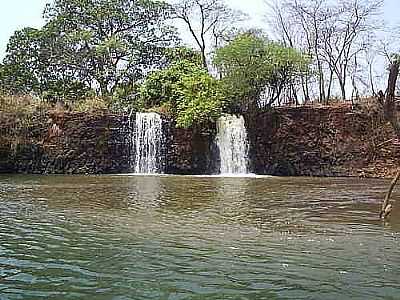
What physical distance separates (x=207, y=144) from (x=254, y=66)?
447 centimetres

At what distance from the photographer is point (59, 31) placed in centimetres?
3788

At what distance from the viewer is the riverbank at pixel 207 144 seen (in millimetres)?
26078

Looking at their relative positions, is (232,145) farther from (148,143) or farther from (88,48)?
(88,48)

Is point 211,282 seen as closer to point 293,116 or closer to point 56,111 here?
point 293,116

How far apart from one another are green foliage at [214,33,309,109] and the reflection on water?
1495 centimetres

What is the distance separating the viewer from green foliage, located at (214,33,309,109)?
27.3m

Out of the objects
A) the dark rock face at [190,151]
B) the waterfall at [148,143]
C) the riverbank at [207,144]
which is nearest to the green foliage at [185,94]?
the dark rock face at [190,151]

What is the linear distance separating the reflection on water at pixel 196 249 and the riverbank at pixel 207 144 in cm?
1331

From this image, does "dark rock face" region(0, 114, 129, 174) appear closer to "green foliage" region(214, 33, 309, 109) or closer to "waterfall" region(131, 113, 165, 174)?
"waterfall" region(131, 113, 165, 174)

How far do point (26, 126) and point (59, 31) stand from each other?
12.3 metres

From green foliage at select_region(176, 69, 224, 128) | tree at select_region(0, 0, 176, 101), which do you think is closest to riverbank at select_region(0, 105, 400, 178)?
green foliage at select_region(176, 69, 224, 128)

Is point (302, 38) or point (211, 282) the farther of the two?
point (302, 38)

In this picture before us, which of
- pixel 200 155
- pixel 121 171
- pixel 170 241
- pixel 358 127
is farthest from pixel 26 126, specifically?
pixel 170 241

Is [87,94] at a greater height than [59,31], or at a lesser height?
lesser
